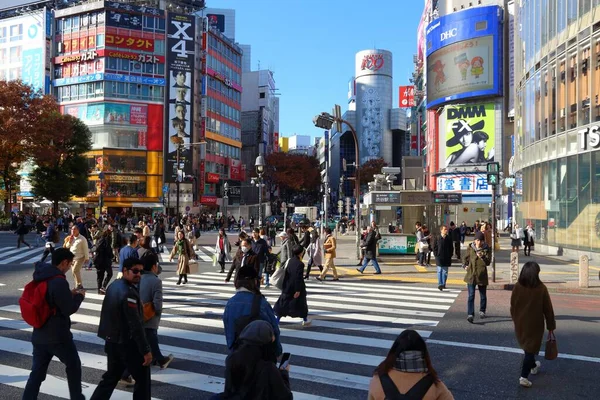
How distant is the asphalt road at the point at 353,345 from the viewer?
663 cm

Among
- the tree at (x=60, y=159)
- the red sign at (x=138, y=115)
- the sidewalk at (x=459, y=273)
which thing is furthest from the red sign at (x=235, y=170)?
the sidewalk at (x=459, y=273)

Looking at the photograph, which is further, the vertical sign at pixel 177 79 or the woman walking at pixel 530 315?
the vertical sign at pixel 177 79

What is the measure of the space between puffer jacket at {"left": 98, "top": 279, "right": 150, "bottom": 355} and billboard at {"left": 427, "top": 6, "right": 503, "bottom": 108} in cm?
5826

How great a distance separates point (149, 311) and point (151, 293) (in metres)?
0.22

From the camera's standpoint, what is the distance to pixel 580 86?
24266 mm

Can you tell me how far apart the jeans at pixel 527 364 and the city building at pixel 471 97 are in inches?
1997

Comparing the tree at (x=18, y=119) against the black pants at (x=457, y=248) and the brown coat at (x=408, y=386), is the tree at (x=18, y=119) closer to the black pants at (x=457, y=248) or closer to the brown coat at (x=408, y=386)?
the black pants at (x=457, y=248)

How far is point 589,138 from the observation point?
2325cm

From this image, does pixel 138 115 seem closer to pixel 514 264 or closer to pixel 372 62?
pixel 514 264

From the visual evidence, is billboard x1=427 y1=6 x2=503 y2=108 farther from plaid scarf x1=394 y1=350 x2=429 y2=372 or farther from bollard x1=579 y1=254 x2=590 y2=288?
plaid scarf x1=394 y1=350 x2=429 y2=372

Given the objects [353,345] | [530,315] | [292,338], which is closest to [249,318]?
[530,315]

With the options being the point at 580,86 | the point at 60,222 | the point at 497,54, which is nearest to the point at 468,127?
the point at 497,54

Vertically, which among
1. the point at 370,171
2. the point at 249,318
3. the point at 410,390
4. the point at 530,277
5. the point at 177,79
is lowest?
the point at 410,390

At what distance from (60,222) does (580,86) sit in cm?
3499
